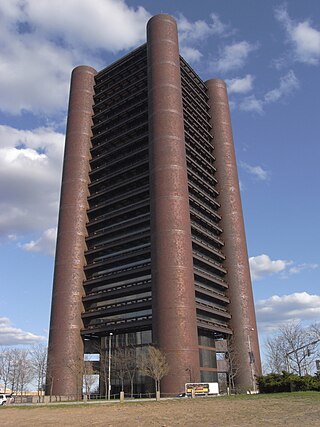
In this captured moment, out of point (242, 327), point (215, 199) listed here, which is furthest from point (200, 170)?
point (242, 327)

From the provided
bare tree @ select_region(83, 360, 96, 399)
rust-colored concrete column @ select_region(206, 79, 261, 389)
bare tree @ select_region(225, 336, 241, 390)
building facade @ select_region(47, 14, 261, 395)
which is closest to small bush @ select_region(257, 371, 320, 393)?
building facade @ select_region(47, 14, 261, 395)

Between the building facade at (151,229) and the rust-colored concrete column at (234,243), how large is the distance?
0.78 ft

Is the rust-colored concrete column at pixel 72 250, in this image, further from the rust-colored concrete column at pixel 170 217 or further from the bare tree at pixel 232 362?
the bare tree at pixel 232 362

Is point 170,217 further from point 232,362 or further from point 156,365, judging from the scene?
point 232,362

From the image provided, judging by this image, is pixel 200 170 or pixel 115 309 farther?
pixel 200 170

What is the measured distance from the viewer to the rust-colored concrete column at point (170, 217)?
60688 millimetres

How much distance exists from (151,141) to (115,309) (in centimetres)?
2995

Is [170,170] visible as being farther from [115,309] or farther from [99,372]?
[99,372]

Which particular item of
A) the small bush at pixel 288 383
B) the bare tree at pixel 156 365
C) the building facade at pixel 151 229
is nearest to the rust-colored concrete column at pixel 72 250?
the building facade at pixel 151 229

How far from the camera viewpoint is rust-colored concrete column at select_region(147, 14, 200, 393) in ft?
199

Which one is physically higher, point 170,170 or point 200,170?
point 200,170

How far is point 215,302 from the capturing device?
80.6 meters

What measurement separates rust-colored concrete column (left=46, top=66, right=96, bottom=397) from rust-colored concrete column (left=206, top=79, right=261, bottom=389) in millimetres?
28466

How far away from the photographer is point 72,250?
78.9m
